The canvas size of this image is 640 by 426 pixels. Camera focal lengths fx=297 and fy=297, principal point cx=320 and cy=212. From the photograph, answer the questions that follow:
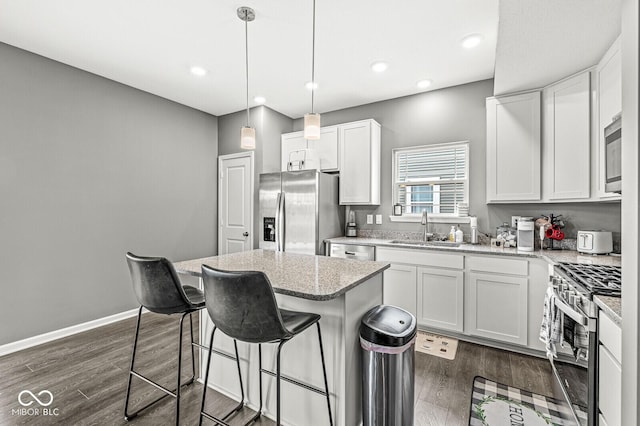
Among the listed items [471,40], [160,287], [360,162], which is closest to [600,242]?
[471,40]

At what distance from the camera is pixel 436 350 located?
277 centimetres

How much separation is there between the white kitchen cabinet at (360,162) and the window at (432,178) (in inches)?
11.6

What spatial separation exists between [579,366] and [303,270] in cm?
155

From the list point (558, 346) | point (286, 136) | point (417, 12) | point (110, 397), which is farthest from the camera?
point (286, 136)

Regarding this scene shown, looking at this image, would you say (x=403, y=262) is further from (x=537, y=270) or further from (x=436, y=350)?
(x=537, y=270)

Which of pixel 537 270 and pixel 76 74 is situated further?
pixel 76 74

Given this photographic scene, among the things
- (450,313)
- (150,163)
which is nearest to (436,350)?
(450,313)

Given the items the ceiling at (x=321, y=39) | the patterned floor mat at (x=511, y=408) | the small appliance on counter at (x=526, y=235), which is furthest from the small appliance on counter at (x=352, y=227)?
the patterned floor mat at (x=511, y=408)

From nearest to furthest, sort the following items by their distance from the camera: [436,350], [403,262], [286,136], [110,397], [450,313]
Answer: [110,397] < [436,350] < [450,313] < [403,262] < [286,136]

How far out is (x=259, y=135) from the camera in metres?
4.26

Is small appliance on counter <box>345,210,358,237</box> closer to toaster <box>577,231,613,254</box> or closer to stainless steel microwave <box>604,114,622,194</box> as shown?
toaster <box>577,231,613,254</box>

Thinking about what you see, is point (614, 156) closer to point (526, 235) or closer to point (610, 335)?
point (526, 235)

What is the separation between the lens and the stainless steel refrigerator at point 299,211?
146 inches

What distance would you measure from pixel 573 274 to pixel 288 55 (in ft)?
9.45
